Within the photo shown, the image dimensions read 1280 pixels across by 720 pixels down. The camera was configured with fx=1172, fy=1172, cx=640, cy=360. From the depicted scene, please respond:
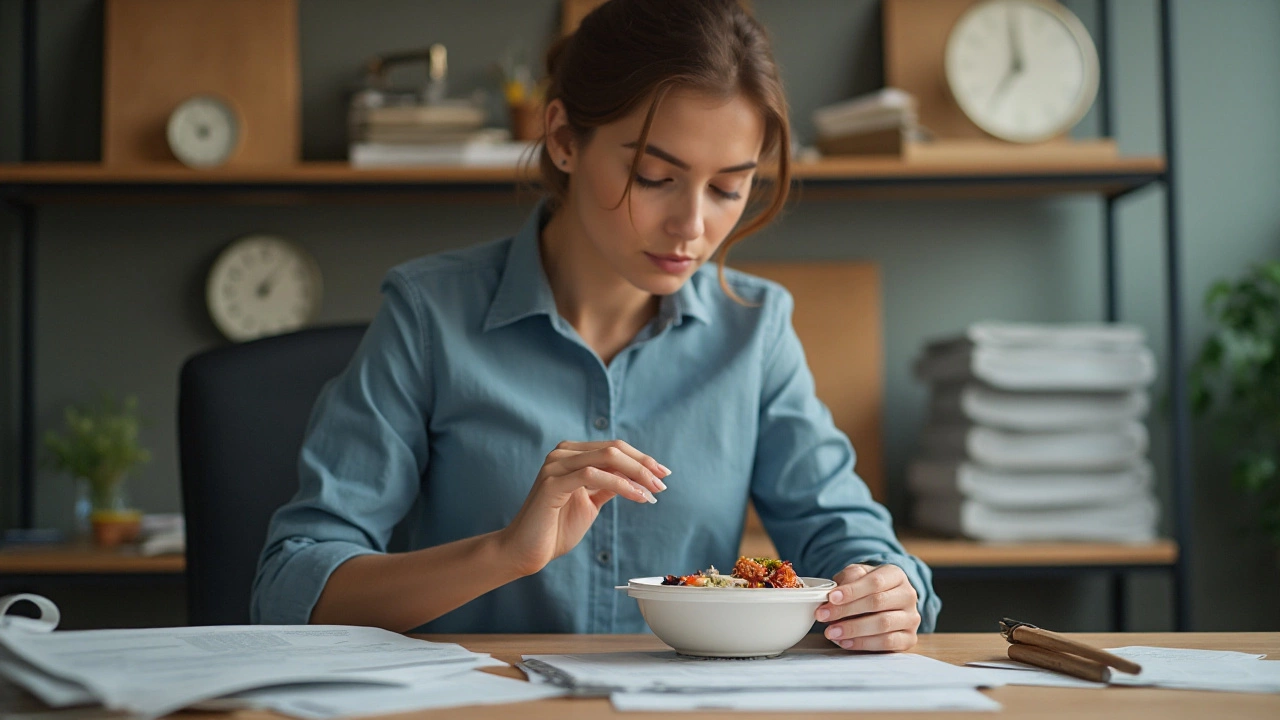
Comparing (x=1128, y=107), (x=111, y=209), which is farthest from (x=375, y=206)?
(x=1128, y=107)

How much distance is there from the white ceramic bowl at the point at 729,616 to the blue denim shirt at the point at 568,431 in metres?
0.35

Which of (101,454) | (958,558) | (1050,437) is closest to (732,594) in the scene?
(958,558)

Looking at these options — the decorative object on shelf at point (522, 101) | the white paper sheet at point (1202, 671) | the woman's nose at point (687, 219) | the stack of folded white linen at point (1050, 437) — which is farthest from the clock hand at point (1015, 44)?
the white paper sheet at point (1202, 671)

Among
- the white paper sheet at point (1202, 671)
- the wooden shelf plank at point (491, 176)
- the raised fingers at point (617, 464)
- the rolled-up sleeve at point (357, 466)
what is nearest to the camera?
the white paper sheet at point (1202, 671)

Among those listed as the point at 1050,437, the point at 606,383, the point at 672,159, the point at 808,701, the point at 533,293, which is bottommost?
the point at 808,701

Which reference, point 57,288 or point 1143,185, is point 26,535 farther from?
point 1143,185

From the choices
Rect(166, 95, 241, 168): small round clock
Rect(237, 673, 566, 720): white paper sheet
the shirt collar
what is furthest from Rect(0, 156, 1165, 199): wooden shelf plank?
Rect(237, 673, 566, 720): white paper sheet

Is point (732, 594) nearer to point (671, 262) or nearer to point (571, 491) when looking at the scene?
point (571, 491)

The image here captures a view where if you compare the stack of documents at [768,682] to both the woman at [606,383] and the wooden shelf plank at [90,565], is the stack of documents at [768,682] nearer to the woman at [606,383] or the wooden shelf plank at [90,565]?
the woman at [606,383]

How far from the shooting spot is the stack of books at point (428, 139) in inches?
89.9

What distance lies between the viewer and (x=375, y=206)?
2.56 m

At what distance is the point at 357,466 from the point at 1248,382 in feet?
6.43

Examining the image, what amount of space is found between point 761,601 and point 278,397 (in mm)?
792

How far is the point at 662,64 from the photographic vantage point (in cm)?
120
